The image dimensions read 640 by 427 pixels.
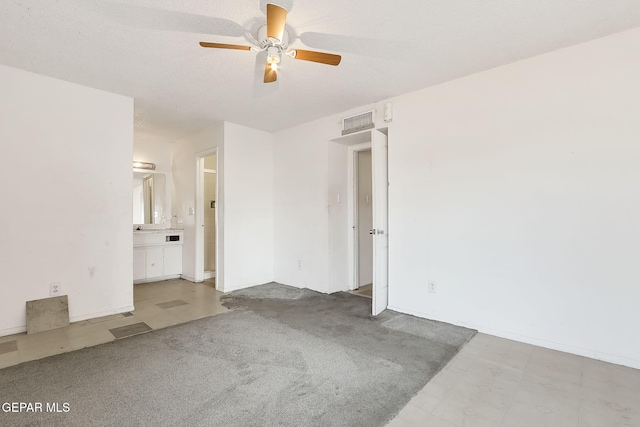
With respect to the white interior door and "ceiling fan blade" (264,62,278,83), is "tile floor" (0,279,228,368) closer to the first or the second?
the white interior door

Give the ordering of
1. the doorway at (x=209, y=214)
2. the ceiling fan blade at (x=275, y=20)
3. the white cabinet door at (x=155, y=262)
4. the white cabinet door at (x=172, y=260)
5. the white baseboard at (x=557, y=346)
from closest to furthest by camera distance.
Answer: the ceiling fan blade at (x=275, y=20) < the white baseboard at (x=557, y=346) < the white cabinet door at (x=155, y=262) < the white cabinet door at (x=172, y=260) < the doorway at (x=209, y=214)

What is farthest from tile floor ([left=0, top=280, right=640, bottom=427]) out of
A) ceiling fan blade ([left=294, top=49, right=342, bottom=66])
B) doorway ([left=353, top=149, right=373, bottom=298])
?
ceiling fan blade ([left=294, top=49, right=342, bottom=66])

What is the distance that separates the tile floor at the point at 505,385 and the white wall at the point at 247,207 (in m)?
1.60

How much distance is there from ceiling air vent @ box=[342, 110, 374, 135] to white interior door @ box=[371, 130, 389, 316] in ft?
1.12

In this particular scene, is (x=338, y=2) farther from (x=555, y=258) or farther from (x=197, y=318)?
(x=197, y=318)

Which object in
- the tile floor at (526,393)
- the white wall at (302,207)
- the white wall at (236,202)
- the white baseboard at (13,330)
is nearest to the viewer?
the tile floor at (526,393)

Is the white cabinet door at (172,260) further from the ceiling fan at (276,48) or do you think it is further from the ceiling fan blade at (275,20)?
the ceiling fan blade at (275,20)

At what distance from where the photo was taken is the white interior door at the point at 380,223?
3.27 m

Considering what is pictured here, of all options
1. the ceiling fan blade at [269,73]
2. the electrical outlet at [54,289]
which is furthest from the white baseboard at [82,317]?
the ceiling fan blade at [269,73]

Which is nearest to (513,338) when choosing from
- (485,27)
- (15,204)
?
(485,27)

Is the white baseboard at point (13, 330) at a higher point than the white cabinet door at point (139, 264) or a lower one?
lower

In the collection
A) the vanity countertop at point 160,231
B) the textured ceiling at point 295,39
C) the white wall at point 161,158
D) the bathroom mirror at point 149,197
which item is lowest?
the vanity countertop at point 160,231

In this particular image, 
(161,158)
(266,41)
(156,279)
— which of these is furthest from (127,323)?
(161,158)

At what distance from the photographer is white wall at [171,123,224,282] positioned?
4592mm
